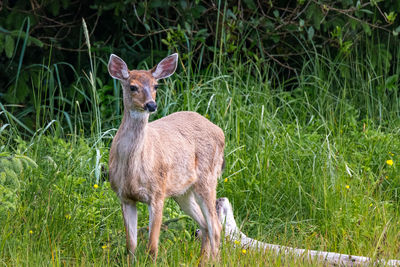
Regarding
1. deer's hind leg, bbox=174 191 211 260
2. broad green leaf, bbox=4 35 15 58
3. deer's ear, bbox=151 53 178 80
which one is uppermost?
deer's ear, bbox=151 53 178 80

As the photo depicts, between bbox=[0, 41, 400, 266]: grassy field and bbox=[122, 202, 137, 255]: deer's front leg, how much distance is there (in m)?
0.06

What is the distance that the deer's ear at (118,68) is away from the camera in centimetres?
504

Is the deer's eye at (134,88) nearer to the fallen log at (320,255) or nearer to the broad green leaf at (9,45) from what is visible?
the fallen log at (320,255)

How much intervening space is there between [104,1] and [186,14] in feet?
2.92

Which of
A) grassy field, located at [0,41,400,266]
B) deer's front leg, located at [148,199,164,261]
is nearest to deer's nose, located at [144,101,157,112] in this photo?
deer's front leg, located at [148,199,164,261]

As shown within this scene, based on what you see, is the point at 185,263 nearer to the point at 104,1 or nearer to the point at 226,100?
the point at 226,100

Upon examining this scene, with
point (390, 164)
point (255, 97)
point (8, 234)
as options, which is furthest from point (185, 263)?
point (255, 97)

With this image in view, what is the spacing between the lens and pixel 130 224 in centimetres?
499

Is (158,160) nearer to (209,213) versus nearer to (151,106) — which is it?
(151,106)

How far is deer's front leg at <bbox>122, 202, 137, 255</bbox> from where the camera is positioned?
4.96 meters

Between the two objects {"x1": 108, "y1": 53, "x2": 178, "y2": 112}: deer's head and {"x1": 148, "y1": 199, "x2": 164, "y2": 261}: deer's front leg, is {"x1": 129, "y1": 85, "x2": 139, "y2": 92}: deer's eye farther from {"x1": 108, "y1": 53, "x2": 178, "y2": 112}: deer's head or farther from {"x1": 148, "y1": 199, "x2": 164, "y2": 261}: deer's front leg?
{"x1": 148, "y1": 199, "x2": 164, "y2": 261}: deer's front leg

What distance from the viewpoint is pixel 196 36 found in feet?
26.0

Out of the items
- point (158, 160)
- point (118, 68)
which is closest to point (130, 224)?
point (158, 160)

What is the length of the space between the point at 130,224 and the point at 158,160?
50 cm
